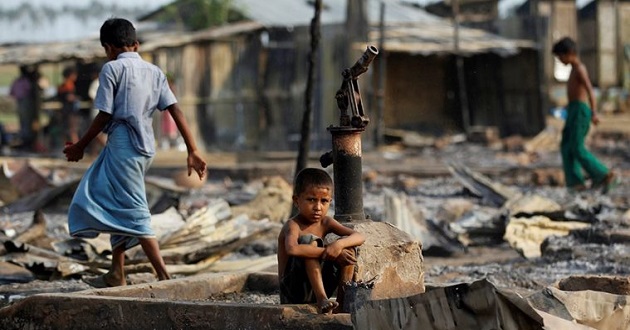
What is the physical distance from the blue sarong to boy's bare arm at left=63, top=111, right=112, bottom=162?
0.38 feet

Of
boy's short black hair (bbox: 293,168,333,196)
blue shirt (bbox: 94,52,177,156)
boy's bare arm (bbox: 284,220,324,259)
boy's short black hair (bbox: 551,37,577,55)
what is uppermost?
boy's short black hair (bbox: 551,37,577,55)

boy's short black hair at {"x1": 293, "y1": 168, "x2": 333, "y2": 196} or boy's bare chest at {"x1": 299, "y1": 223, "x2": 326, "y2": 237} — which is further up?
boy's short black hair at {"x1": 293, "y1": 168, "x2": 333, "y2": 196}

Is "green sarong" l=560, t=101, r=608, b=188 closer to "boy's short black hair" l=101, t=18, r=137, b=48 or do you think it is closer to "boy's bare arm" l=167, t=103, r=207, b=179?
"boy's bare arm" l=167, t=103, r=207, b=179

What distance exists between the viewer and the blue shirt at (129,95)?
618 centimetres

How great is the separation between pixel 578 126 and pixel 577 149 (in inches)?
9.3

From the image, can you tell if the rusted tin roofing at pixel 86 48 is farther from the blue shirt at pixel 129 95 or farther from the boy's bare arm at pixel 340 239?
the boy's bare arm at pixel 340 239

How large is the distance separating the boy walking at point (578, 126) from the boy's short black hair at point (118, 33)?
609 cm

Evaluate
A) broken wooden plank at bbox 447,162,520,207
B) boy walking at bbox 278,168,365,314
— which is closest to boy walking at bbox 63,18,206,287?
boy walking at bbox 278,168,365,314

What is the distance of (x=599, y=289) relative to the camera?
17.0 feet

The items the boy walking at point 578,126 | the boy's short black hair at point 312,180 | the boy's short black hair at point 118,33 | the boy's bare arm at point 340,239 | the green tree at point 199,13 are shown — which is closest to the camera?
the boy's bare arm at point 340,239

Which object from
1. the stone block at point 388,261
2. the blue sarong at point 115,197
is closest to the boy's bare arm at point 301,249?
the stone block at point 388,261

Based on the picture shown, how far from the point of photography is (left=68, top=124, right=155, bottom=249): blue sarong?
6.17 metres

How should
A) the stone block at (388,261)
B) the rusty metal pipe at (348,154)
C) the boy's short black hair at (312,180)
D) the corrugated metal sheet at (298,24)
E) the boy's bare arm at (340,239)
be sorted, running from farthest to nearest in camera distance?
the corrugated metal sheet at (298,24) → the rusty metal pipe at (348,154) → the stone block at (388,261) → the boy's short black hair at (312,180) → the boy's bare arm at (340,239)

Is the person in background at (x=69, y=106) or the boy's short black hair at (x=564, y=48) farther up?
the boy's short black hair at (x=564, y=48)
